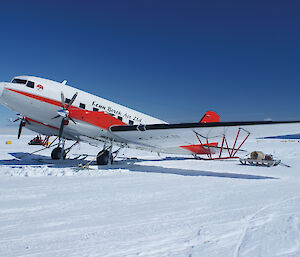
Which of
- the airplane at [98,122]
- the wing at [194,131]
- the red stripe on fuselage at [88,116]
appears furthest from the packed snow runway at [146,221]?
the red stripe on fuselage at [88,116]

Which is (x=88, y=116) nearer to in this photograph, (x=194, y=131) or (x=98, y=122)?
(x=98, y=122)

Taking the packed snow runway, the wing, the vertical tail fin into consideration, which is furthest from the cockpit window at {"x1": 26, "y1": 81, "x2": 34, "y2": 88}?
the vertical tail fin

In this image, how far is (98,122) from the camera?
498 inches

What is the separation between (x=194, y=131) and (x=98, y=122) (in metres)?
6.01

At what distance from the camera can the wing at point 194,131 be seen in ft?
31.6

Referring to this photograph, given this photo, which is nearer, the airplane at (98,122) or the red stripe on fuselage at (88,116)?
the airplane at (98,122)

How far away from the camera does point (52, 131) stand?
15.5 meters

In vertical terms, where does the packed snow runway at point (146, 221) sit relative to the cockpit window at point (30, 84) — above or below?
below

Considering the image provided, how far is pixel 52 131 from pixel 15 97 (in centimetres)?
480

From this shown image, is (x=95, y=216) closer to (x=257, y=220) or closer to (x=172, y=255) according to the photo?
(x=172, y=255)

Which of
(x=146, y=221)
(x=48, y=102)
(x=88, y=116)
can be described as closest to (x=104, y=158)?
(x=88, y=116)

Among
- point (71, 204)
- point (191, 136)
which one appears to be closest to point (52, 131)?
point (191, 136)

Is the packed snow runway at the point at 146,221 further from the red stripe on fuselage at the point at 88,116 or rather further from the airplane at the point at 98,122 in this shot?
the red stripe on fuselage at the point at 88,116

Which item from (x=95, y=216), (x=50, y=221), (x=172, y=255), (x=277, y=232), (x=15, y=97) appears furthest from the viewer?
(x=15, y=97)
